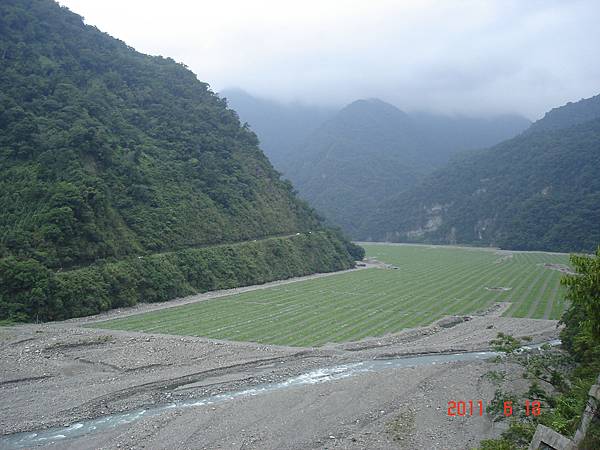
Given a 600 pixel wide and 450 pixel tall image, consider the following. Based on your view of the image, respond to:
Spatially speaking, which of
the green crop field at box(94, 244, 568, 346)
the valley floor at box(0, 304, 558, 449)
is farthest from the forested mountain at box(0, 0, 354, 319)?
the valley floor at box(0, 304, 558, 449)

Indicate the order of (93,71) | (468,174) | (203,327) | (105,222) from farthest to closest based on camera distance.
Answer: (468,174)
(93,71)
(105,222)
(203,327)

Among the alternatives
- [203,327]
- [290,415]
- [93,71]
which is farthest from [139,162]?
[290,415]

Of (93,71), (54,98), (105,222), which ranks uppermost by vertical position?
(93,71)

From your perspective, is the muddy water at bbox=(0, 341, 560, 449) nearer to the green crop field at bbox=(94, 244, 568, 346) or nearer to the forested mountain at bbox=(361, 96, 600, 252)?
the green crop field at bbox=(94, 244, 568, 346)

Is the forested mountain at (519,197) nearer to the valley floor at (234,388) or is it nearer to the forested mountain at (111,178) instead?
the forested mountain at (111,178)

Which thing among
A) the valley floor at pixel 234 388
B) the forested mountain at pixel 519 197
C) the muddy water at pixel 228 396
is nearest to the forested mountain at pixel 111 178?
the valley floor at pixel 234 388

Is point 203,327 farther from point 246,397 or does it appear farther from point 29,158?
point 29,158

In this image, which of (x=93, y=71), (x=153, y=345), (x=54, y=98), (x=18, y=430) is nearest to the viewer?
(x=18, y=430)

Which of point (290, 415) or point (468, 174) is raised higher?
point (468, 174)
